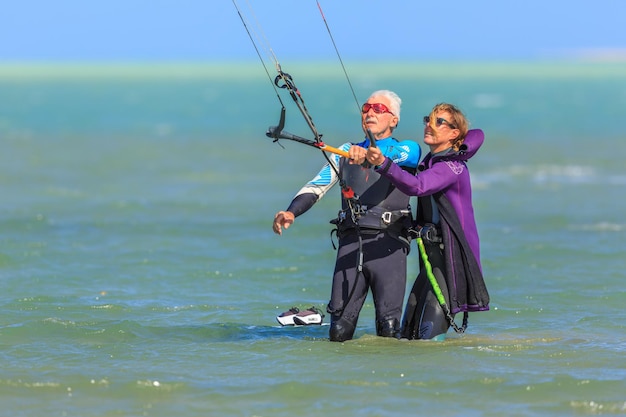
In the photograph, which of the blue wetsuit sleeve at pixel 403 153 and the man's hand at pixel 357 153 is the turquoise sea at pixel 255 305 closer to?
the blue wetsuit sleeve at pixel 403 153

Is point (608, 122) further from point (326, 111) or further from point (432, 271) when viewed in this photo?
point (432, 271)

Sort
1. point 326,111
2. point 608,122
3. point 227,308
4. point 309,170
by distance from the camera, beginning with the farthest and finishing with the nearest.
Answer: point 326,111
point 608,122
point 309,170
point 227,308

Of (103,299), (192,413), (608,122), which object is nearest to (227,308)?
(103,299)

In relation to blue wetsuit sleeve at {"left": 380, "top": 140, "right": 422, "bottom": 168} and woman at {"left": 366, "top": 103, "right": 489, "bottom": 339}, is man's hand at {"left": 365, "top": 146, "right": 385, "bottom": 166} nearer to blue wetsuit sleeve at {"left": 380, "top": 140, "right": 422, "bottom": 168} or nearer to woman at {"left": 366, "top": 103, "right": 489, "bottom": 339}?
woman at {"left": 366, "top": 103, "right": 489, "bottom": 339}

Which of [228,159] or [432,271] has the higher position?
[228,159]

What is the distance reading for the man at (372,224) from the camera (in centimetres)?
888

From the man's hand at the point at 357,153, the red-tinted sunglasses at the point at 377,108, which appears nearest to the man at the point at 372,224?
the red-tinted sunglasses at the point at 377,108

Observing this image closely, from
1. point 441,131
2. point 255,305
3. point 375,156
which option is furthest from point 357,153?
point 255,305

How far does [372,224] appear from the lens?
8.98 m

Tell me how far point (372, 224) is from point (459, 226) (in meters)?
0.60

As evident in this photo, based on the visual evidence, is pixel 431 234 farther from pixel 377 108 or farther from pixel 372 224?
pixel 377 108

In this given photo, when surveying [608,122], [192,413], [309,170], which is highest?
[608,122]

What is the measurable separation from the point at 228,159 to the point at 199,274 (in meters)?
18.6

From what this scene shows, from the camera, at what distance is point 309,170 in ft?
91.7
